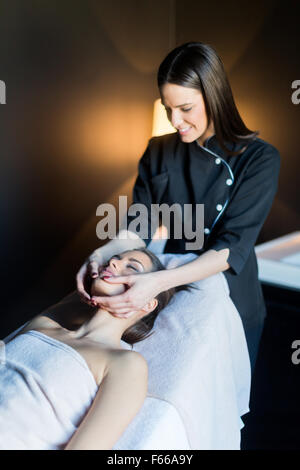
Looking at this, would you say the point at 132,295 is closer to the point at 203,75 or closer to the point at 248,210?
the point at 248,210

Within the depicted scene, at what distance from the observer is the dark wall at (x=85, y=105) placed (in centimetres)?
215

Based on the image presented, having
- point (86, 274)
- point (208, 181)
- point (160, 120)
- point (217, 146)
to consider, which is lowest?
point (86, 274)

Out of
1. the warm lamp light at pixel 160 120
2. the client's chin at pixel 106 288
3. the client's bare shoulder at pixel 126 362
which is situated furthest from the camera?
the warm lamp light at pixel 160 120

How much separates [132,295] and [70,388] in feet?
0.87

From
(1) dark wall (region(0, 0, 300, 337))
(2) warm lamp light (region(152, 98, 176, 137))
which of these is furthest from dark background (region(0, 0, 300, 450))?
(2) warm lamp light (region(152, 98, 176, 137))

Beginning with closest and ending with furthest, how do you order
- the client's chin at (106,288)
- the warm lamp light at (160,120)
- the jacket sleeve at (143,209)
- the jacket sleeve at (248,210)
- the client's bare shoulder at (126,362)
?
the client's bare shoulder at (126,362)
the client's chin at (106,288)
the jacket sleeve at (248,210)
the jacket sleeve at (143,209)
the warm lamp light at (160,120)

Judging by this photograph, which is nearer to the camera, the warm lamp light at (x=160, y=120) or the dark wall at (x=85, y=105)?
the dark wall at (x=85, y=105)

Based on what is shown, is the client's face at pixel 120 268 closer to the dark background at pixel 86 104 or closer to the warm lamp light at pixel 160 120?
the dark background at pixel 86 104

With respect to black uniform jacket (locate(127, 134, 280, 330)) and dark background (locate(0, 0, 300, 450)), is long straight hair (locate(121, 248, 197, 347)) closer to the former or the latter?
black uniform jacket (locate(127, 134, 280, 330))

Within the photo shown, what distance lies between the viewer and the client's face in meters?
1.16

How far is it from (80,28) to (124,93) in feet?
1.99

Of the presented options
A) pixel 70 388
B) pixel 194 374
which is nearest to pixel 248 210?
pixel 194 374

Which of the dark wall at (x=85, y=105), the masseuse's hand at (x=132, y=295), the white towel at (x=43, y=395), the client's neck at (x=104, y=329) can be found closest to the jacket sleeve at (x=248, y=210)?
the masseuse's hand at (x=132, y=295)

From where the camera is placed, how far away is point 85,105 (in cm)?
257
